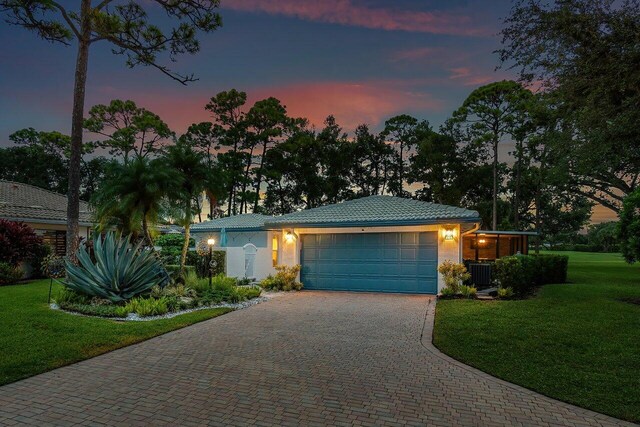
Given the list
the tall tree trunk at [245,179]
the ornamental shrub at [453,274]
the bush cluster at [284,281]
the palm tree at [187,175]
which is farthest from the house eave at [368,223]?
the tall tree trunk at [245,179]

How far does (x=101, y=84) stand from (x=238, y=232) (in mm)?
9040

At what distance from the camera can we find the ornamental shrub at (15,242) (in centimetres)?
1445

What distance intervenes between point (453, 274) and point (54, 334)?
1064 cm

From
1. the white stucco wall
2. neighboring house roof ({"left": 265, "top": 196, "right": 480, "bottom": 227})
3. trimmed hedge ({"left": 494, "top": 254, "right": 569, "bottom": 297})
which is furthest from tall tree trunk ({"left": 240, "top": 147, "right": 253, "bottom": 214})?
trimmed hedge ({"left": 494, "top": 254, "right": 569, "bottom": 297})

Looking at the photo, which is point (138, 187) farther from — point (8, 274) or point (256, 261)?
point (8, 274)

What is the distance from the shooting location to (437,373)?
5359 mm

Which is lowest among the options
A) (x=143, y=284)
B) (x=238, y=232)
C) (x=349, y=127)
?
(x=143, y=284)

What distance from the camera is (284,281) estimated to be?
46.4ft

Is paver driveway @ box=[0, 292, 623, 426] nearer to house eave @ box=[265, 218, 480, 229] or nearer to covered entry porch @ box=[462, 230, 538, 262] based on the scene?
house eave @ box=[265, 218, 480, 229]

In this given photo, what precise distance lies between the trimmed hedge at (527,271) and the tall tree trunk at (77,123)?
1344 centimetres

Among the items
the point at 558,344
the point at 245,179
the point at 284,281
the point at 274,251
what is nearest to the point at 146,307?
the point at 284,281

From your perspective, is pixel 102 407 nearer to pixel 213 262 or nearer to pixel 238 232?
pixel 213 262

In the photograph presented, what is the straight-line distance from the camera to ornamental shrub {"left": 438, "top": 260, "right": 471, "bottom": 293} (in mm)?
12188

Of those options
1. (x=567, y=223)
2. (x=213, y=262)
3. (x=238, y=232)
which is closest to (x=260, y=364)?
(x=213, y=262)
